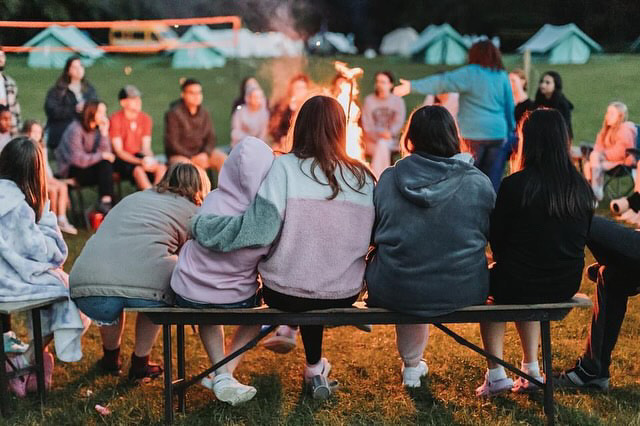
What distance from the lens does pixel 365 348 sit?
5.11 metres

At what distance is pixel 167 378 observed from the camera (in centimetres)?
387

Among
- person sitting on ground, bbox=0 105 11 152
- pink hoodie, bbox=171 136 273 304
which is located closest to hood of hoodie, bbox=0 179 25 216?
pink hoodie, bbox=171 136 273 304

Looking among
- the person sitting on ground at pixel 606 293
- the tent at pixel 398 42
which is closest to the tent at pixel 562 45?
the tent at pixel 398 42

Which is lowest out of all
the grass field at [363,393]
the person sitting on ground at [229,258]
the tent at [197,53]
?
the grass field at [363,393]

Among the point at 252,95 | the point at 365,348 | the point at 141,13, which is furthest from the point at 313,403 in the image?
the point at 141,13

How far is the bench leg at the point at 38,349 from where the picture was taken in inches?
163

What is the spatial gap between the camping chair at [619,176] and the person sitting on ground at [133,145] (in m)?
4.96

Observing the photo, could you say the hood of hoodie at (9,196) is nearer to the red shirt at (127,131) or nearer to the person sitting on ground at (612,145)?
the red shirt at (127,131)

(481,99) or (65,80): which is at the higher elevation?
(65,80)

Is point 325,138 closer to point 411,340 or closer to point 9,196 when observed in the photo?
point 411,340

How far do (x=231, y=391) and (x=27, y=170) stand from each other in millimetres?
1545

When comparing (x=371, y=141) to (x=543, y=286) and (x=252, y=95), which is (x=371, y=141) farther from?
(x=543, y=286)

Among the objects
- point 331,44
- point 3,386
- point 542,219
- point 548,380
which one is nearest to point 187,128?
point 331,44

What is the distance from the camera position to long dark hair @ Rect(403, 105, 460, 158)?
12.7ft
